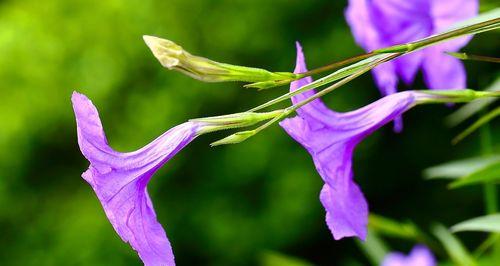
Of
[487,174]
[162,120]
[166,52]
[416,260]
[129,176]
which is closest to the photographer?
[166,52]

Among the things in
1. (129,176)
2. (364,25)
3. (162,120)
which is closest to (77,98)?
(129,176)

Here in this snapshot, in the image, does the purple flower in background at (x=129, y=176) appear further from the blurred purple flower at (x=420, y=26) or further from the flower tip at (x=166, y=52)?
the blurred purple flower at (x=420, y=26)

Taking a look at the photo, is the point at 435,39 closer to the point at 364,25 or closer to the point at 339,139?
the point at 339,139

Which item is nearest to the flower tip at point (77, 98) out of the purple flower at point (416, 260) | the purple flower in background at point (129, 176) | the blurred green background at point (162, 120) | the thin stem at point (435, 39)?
the purple flower in background at point (129, 176)

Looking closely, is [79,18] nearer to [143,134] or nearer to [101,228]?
[143,134]

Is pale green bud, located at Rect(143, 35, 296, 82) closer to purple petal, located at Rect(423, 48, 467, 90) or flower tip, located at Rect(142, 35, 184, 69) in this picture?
flower tip, located at Rect(142, 35, 184, 69)

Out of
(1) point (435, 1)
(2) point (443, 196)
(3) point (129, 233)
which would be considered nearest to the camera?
(3) point (129, 233)

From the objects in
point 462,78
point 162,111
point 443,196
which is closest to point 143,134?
point 162,111
